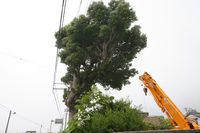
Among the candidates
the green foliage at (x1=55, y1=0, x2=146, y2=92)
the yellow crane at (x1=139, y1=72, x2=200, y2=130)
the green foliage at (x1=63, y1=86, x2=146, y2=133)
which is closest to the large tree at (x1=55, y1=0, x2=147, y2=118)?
the green foliage at (x1=55, y1=0, x2=146, y2=92)

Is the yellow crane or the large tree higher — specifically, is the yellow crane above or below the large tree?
below

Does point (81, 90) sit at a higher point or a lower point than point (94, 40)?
lower

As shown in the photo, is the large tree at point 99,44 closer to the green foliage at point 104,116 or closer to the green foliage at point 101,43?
→ the green foliage at point 101,43

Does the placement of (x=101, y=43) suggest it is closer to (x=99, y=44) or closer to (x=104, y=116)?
(x=99, y=44)

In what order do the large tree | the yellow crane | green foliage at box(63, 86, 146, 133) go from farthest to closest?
the large tree → the yellow crane → green foliage at box(63, 86, 146, 133)

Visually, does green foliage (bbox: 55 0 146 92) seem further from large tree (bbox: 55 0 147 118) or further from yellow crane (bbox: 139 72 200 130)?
yellow crane (bbox: 139 72 200 130)

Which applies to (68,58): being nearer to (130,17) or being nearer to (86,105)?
(130,17)

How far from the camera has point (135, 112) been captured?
21.4 feet

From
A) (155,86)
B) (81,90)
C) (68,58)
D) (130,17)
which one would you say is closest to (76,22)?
(68,58)

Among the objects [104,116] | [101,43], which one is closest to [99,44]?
[101,43]

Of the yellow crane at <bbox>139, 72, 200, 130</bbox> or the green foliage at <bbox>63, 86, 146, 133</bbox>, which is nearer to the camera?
the green foliage at <bbox>63, 86, 146, 133</bbox>

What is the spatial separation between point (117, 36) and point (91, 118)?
38.3ft

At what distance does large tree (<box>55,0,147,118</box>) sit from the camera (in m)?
16.8

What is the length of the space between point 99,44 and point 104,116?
1220 centimetres
